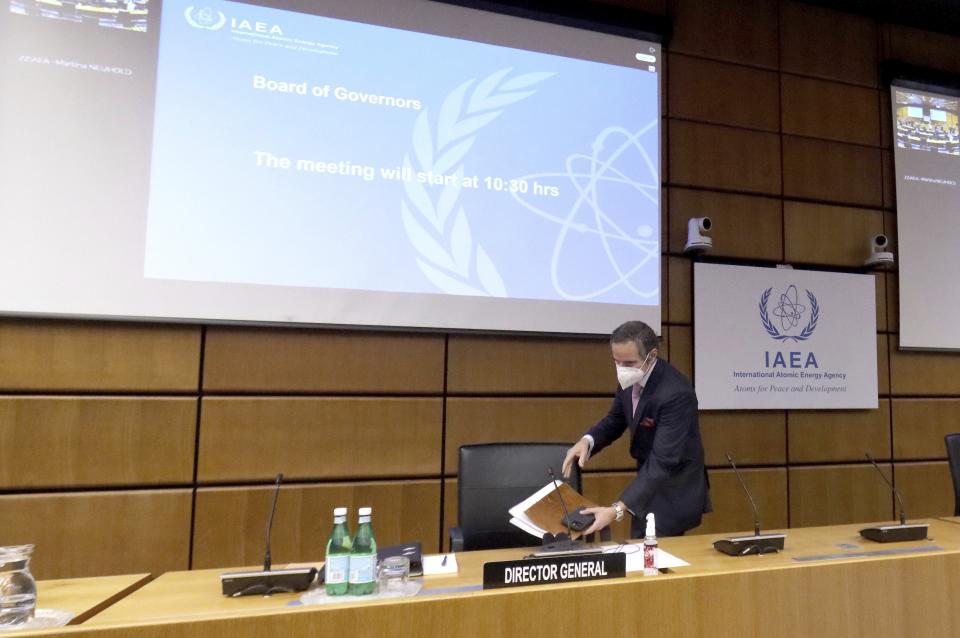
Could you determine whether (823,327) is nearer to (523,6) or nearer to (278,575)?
(523,6)

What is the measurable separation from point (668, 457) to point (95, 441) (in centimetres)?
246

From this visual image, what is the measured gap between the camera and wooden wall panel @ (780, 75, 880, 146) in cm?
378

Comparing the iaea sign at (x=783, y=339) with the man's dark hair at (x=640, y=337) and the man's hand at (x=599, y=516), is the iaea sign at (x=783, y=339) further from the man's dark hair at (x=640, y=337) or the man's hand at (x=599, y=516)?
the man's hand at (x=599, y=516)

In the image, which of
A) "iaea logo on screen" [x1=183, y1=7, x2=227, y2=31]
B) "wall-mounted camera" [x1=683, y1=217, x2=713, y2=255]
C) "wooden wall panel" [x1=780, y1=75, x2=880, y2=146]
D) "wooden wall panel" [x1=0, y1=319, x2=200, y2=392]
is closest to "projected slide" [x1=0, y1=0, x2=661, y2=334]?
"iaea logo on screen" [x1=183, y1=7, x2=227, y2=31]

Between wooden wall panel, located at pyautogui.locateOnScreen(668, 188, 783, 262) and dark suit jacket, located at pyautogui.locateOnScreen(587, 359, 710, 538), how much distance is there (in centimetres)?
154

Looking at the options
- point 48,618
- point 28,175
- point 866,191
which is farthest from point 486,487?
point 866,191

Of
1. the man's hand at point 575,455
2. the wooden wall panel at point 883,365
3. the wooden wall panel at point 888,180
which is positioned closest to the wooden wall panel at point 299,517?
the man's hand at point 575,455

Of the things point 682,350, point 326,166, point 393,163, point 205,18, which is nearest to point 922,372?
point 682,350

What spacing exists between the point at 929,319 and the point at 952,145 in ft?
4.32

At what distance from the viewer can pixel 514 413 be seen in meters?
3.11

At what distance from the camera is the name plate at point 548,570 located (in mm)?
1303

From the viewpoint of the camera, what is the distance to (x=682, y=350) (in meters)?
3.41

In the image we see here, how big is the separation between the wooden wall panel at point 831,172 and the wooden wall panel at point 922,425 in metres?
1.39

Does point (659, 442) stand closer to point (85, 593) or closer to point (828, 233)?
point (85, 593)
